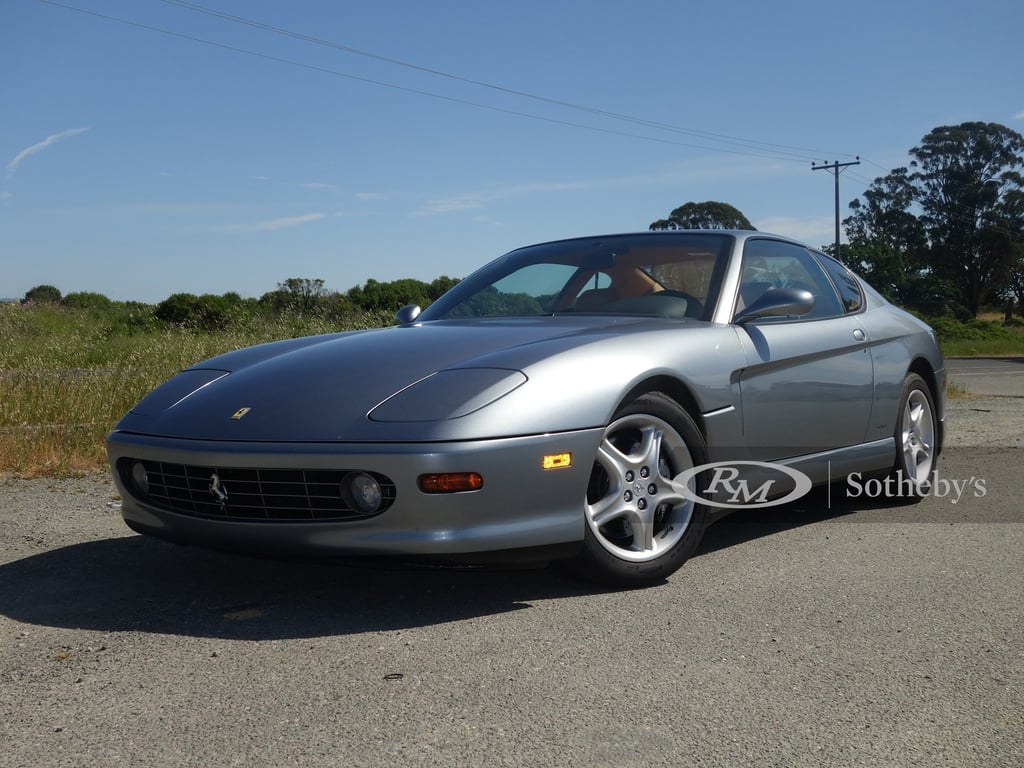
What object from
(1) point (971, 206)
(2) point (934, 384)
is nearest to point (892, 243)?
(1) point (971, 206)

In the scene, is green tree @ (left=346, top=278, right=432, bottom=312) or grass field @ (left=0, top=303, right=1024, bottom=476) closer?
grass field @ (left=0, top=303, right=1024, bottom=476)

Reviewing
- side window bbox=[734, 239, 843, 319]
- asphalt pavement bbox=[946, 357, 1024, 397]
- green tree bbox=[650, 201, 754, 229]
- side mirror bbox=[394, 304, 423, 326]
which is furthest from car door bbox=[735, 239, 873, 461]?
green tree bbox=[650, 201, 754, 229]

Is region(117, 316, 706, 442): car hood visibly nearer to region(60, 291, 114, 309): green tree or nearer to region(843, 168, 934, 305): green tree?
region(60, 291, 114, 309): green tree

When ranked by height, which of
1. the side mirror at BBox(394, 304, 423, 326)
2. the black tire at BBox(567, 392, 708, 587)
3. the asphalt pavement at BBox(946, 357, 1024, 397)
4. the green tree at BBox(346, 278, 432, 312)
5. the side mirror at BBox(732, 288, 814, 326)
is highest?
the side mirror at BBox(732, 288, 814, 326)

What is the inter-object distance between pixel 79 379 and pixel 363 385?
17.4 ft

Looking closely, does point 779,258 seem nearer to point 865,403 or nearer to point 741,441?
point 865,403

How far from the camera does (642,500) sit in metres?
3.54

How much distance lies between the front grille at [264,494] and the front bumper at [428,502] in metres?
0.03

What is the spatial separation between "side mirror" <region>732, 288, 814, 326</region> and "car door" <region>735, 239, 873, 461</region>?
0.15 feet

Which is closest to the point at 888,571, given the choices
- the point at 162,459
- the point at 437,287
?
the point at 162,459

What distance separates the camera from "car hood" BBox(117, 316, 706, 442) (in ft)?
10.2

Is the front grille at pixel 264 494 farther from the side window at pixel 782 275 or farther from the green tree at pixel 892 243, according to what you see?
the green tree at pixel 892 243

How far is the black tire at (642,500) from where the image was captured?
11.2ft

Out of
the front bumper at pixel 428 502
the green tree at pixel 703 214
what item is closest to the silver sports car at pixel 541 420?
the front bumper at pixel 428 502
